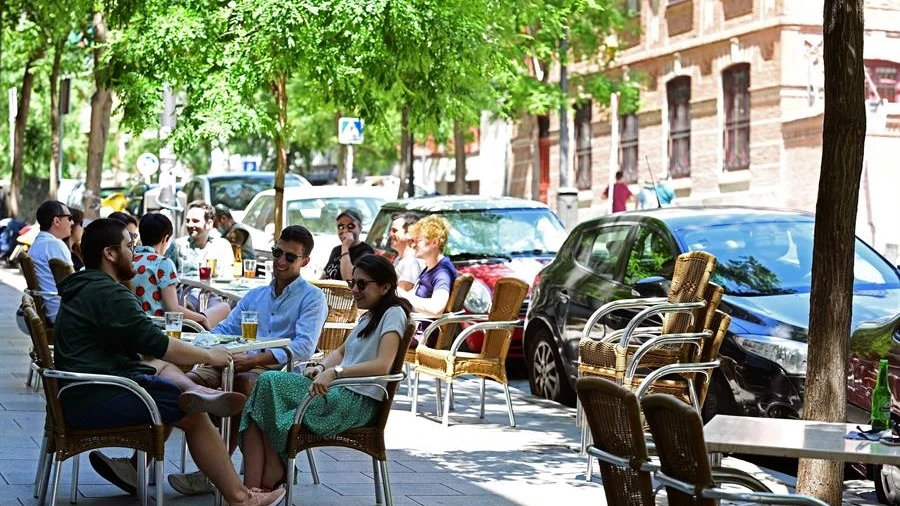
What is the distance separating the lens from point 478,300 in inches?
621

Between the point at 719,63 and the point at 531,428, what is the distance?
26285mm

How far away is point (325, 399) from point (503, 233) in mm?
9075

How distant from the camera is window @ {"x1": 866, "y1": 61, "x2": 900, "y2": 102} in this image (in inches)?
1384

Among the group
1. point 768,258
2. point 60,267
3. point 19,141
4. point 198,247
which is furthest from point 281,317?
point 19,141

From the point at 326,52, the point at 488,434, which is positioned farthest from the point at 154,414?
the point at 326,52

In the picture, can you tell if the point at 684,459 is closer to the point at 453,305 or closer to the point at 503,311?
the point at 503,311

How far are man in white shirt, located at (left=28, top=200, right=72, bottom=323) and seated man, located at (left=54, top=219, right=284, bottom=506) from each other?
4963 millimetres

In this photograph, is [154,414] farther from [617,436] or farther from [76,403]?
[617,436]

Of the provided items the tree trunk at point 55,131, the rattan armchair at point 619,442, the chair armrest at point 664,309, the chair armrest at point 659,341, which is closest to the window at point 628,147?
the tree trunk at point 55,131

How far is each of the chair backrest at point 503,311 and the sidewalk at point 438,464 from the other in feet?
1.88

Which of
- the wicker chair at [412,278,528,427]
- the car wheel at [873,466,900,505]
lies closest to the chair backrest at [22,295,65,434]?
the car wheel at [873,466,900,505]

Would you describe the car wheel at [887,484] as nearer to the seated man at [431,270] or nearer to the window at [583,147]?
the seated man at [431,270]

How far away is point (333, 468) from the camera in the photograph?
10.2 metres

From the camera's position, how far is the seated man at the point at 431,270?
13.4m
